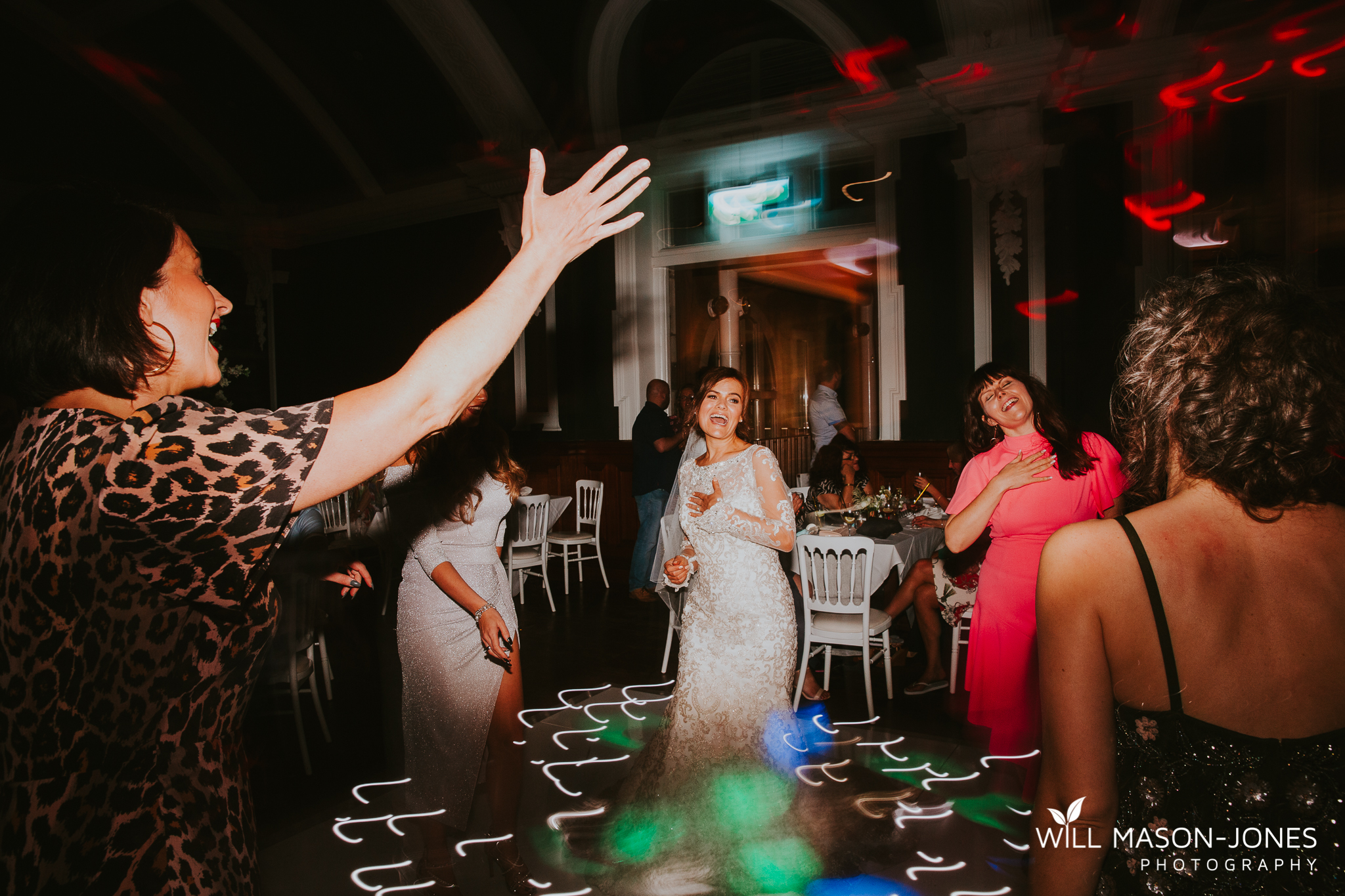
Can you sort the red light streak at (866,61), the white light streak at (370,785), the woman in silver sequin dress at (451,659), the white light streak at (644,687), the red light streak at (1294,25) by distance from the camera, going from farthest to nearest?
the red light streak at (866,61) → the red light streak at (1294,25) → the white light streak at (644,687) → the white light streak at (370,785) → the woman in silver sequin dress at (451,659)

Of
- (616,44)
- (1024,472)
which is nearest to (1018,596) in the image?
(1024,472)

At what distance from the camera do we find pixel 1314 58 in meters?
5.02

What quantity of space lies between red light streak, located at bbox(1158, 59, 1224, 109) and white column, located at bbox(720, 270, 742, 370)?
379 centimetres

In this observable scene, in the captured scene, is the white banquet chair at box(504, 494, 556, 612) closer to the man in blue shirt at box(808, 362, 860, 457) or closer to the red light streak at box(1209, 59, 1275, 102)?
the man in blue shirt at box(808, 362, 860, 457)

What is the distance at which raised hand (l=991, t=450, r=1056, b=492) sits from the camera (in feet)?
7.63

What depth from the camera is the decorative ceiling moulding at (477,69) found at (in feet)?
23.6

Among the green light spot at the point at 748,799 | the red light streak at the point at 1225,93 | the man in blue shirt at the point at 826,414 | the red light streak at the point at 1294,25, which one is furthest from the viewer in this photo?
the man in blue shirt at the point at 826,414

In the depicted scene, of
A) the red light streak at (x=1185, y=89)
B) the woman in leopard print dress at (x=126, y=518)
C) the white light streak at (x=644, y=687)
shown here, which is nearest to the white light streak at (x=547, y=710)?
the white light streak at (x=644, y=687)

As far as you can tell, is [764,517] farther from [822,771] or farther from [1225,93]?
[1225,93]

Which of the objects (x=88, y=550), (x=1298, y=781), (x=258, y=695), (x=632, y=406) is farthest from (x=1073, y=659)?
(x=632, y=406)

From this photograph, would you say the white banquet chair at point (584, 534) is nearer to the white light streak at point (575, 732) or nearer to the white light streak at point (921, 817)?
the white light streak at point (575, 732)

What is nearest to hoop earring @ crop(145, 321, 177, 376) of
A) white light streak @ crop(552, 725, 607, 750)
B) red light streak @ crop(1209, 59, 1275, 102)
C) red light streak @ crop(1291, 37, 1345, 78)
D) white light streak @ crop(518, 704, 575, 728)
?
white light streak @ crop(552, 725, 607, 750)

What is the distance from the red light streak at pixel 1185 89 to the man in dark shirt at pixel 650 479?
4.37m

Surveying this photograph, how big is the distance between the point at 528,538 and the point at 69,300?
5.13 meters
